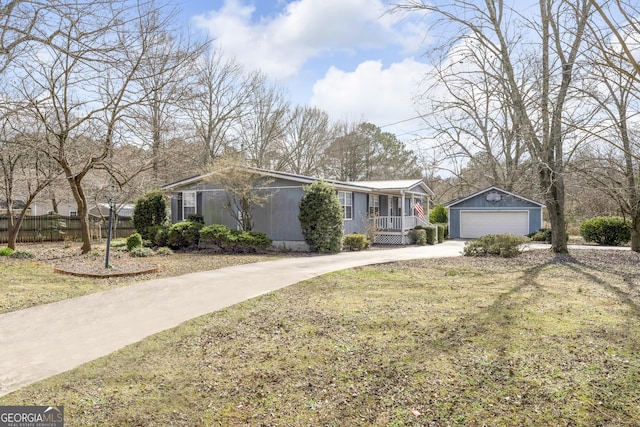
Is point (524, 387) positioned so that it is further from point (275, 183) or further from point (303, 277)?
point (275, 183)

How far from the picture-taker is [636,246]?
15.5 m

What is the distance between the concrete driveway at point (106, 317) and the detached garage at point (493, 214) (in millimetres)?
18058

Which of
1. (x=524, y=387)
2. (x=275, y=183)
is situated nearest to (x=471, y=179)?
(x=275, y=183)

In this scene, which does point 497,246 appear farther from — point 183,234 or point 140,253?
point 140,253

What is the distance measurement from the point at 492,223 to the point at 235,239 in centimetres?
1675

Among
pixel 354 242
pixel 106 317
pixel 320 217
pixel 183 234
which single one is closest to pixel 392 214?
pixel 354 242

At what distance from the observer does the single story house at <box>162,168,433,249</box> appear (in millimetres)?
16875

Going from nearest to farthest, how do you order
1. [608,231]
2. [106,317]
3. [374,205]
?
[106,317]
[608,231]
[374,205]

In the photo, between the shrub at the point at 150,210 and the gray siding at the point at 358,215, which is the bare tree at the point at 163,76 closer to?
the shrub at the point at 150,210

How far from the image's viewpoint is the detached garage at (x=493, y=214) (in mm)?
24375

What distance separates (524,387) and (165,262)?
1082 centimetres

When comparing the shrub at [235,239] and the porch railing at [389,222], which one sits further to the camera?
the porch railing at [389,222]

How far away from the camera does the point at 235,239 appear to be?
1509 centimetres

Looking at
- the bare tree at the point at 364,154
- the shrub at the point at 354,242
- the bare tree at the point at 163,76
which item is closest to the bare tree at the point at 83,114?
the bare tree at the point at 163,76
